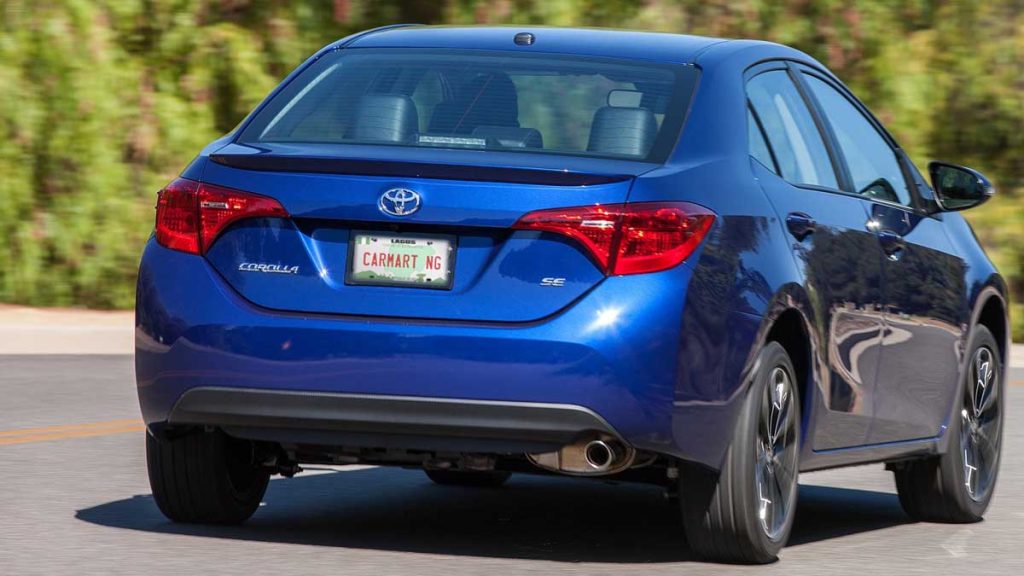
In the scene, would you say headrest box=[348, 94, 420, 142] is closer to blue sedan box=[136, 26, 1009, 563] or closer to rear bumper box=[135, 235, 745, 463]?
blue sedan box=[136, 26, 1009, 563]

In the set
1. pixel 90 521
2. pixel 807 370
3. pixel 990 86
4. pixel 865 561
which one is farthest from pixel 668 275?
pixel 990 86

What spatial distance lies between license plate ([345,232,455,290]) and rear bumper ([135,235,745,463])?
0.13 m

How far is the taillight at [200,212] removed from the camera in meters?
6.36

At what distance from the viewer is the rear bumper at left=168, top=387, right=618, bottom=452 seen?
19.9ft

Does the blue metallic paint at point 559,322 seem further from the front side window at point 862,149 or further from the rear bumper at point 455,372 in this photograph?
the front side window at point 862,149

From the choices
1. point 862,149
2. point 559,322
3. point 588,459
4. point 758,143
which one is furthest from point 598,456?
point 862,149

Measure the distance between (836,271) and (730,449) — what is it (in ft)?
3.21

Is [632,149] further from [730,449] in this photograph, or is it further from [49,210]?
[49,210]

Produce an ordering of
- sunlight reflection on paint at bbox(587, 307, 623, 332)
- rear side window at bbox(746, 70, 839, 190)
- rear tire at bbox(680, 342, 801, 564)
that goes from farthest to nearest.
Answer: rear side window at bbox(746, 70, 839, 190) < rear tire at bbox(680, 342, 801, 564) < sunlight reflection on paint at bbox(587, 307, 623, 332)

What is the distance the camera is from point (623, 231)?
6.09 m

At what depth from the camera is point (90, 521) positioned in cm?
742

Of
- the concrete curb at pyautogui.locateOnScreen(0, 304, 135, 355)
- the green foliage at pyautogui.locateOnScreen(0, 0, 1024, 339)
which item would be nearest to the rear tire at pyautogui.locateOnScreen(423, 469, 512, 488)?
the concrete curb at pyautogui.locateOnScreen(0, 304, 135, 355)

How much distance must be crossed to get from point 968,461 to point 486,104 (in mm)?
2802

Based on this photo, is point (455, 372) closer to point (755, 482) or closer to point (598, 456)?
point (598, 456)
